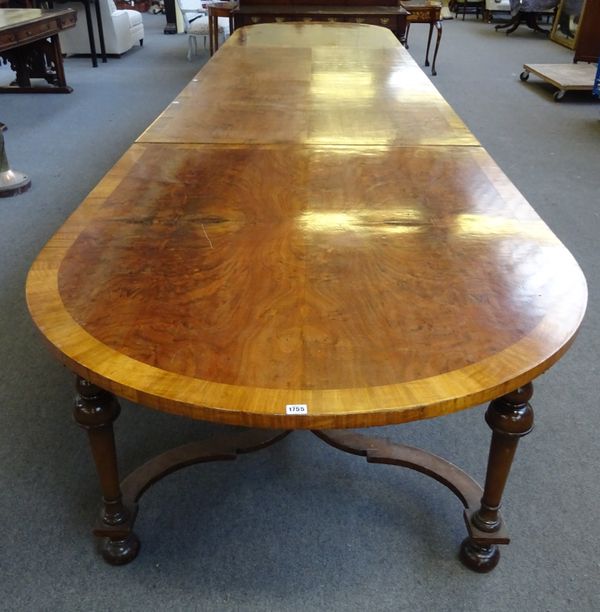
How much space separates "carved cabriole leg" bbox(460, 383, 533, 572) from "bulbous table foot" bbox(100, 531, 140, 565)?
660 mm

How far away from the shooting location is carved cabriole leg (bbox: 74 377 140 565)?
1.04 m

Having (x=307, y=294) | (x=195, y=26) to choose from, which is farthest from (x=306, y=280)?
(x=195, y=26)

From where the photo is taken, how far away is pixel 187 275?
1024 mm

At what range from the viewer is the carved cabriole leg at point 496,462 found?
1038 millimetres

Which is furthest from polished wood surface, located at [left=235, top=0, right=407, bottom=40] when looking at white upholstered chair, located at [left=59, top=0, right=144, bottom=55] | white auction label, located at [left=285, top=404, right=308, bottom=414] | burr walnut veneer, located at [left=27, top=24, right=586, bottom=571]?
white auction label, located at [left=285, top=404, right=308, bottom=414]

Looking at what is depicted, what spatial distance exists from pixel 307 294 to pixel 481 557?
0.66 meters

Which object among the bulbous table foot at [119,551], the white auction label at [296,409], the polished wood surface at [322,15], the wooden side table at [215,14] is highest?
the white auction label at [296,409]

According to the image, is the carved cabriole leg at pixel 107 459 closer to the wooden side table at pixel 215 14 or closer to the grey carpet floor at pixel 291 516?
the grey carpet floor at pixel 291 516

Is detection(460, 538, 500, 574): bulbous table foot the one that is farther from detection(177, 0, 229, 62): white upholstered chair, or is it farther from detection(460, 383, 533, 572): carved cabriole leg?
detection(177, 0, 229, 62): white upholstered chair

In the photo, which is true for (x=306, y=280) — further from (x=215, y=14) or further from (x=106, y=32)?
(x=106, y=32)

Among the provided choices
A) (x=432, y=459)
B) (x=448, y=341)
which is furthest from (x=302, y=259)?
(x=432, y=459)

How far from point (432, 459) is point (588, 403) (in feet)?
1.93

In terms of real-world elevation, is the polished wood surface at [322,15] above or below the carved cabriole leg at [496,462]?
above

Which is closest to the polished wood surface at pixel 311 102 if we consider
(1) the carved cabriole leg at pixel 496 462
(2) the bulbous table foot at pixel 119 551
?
(1) the carved cabriole leg at pixel 496 462
